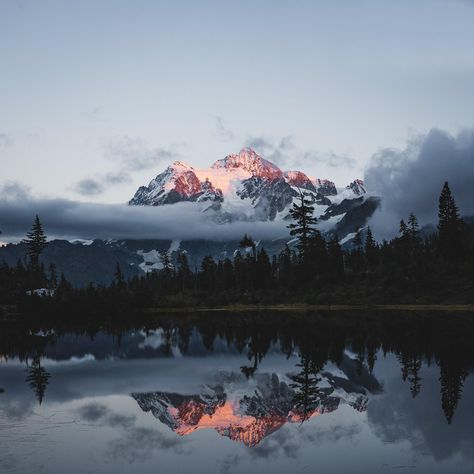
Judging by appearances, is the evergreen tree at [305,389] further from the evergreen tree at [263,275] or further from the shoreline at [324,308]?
the evergreen tree at [263,275]

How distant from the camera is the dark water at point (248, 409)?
18.5m

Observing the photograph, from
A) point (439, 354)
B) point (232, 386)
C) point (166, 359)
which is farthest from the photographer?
point (166, 359)

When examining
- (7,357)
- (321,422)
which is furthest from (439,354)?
(7,357)

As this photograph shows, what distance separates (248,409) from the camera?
86.0ft

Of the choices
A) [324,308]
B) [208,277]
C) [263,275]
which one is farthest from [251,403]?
[208,277]

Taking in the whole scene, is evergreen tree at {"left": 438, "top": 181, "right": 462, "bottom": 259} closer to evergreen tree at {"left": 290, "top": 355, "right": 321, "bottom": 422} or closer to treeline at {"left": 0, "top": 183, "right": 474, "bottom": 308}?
→ treeline at {"left": 0, "top": 183, "right": 474, "bottom": 308}

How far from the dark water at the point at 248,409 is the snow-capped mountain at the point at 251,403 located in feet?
0.24

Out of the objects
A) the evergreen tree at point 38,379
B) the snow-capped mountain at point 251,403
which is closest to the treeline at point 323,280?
the snow-capped mountain at point 251,403

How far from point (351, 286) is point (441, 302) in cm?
2466

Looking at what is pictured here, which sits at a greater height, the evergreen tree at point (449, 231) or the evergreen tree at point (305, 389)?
the evergreen tree at point (449, 231)

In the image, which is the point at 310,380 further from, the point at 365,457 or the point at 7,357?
the point at 7,357

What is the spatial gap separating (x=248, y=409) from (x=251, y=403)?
4.71ft

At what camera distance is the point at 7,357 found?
49906 millimetres

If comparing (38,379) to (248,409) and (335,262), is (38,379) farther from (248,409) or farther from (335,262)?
(335,262)
